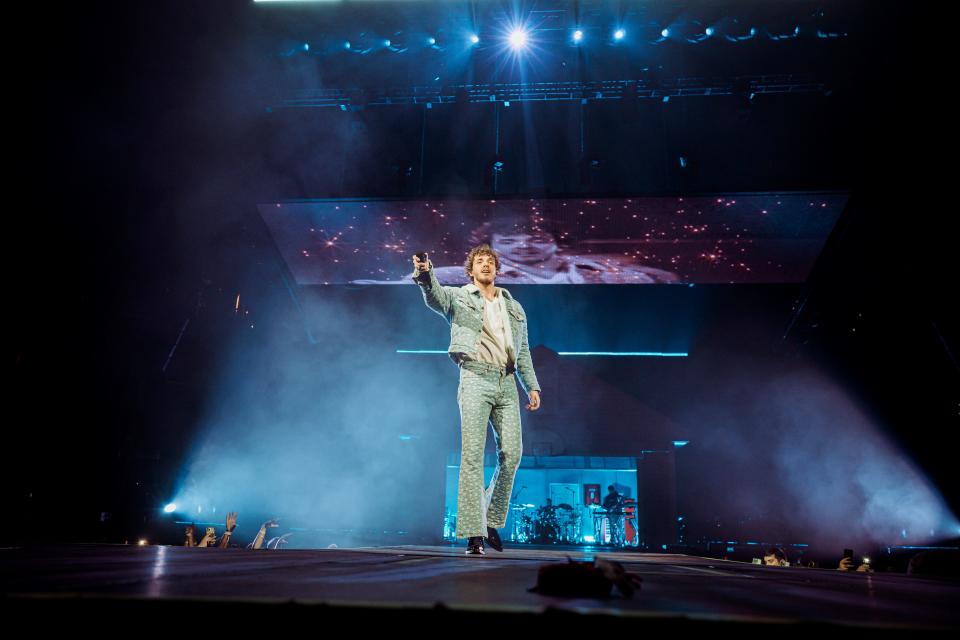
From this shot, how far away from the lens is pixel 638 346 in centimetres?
971

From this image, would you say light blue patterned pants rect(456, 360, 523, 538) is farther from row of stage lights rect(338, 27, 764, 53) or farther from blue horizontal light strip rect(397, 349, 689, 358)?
blue horizontal light strip rect(397, 349, 689, 358)

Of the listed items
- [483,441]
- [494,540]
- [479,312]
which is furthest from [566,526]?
[479,312]

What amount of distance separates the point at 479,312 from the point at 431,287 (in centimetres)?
39

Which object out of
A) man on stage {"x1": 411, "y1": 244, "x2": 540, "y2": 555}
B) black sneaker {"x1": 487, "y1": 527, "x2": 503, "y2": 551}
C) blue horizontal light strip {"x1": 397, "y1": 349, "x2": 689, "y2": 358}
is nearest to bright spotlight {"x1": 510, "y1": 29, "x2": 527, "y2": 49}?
man on stage {"x1": 411, "y1": 244, "x2": 540, "y2": 555}

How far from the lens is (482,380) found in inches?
124

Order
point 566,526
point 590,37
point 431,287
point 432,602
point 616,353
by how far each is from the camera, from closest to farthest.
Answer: point 432,602 → point 431,287 → point 590,37 → point 566,526 → point 616,353

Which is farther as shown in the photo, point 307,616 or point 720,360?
point 720,360

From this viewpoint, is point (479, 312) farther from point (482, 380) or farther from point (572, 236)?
point (572, 236)

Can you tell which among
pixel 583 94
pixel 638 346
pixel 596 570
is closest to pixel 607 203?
pixel 583 94

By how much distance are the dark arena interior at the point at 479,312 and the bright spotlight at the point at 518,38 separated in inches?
3.6

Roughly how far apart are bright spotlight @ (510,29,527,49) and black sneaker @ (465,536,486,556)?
4.59 m

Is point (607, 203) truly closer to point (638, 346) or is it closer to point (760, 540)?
point (638, 346)

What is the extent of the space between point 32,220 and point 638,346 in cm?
854

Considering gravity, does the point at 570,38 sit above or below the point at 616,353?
above
